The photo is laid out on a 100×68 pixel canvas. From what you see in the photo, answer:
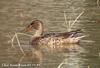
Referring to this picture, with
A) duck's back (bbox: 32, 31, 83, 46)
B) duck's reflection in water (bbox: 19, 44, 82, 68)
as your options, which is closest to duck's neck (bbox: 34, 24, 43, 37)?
duck's back (bbox: 32, 31, 83, 46)

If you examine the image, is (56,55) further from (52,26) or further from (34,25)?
(52,26)

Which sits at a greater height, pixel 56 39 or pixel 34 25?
pixel 34 25

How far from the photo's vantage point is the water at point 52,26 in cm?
1177

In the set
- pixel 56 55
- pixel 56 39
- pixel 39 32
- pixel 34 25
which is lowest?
pixel 56 55

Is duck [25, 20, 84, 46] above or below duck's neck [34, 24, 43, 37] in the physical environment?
below

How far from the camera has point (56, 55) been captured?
12.3 m

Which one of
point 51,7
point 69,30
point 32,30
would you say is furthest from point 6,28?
point 51,7

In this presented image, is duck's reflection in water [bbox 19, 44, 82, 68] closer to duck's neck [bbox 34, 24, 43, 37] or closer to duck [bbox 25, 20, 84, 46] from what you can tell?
duck [bbox 25, 20, 84, 46]

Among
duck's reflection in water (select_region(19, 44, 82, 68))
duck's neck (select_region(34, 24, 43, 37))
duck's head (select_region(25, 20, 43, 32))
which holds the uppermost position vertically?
Result: duck's head (select_region(25, 20, 43, 32))

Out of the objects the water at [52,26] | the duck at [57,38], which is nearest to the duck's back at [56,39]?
the duck at [57,38]

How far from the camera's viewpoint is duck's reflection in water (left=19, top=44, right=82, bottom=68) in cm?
1153

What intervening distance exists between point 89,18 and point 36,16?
1376 mm

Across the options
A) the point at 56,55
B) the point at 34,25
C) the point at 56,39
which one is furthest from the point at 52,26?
the point at 56,55

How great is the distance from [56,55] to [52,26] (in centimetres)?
235
